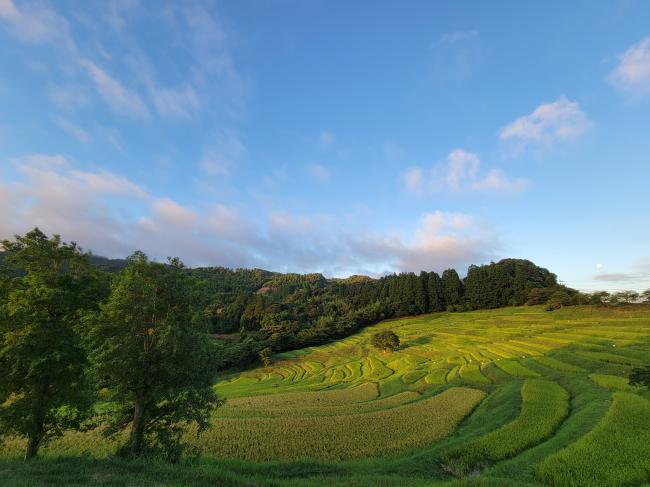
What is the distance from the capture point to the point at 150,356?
18.5 meters

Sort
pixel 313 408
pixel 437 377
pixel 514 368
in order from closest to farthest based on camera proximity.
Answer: pixel 313 408 < pixel 514 368 < pixel 437 377

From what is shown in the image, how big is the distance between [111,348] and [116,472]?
5709mm

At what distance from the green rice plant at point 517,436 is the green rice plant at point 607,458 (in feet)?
11.1

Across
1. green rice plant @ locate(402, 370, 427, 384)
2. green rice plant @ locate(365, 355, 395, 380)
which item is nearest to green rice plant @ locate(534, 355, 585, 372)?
green rice plant @ locate(402, 370, 427, 384)

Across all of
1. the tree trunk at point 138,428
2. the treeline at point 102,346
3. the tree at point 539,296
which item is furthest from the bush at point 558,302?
the tree trunk at point 138,428

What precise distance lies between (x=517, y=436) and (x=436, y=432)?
6.45 meters

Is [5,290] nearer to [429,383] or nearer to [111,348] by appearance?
[111,348]

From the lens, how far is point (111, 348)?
1708 cm

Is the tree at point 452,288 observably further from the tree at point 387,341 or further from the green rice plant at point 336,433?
the green rice plant at point 336,433

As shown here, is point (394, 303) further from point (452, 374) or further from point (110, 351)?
point (110, 351)

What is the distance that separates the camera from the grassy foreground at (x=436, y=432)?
645 inches

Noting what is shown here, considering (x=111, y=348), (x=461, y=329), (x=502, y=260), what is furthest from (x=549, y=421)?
(x=502, y=260)

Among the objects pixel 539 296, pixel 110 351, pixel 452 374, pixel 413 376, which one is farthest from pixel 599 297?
pixel 110 351

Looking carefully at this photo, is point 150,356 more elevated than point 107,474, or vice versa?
point 150,356
